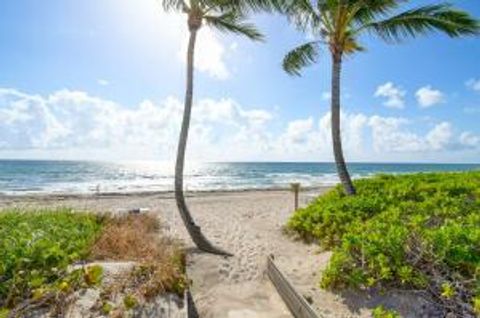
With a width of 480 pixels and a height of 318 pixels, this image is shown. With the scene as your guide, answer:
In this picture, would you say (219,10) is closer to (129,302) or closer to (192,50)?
(192,50)

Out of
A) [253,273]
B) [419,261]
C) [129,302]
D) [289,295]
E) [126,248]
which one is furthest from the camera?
A: [253,273]

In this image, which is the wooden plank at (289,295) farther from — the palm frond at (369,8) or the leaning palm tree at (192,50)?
the palm frond at (369,8)

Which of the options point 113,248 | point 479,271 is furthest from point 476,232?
point 113,248

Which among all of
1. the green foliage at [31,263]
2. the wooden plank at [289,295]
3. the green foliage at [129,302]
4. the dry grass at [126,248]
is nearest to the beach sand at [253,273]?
the wooden plank at [289,295]

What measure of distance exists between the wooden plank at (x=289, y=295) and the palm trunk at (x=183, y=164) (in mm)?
2193

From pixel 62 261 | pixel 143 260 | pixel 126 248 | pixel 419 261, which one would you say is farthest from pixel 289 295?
pixel 62 261

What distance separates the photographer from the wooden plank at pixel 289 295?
17.2ft

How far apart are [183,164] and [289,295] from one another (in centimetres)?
427

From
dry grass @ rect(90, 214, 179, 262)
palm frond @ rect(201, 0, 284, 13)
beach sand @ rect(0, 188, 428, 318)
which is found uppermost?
palm frond @ rect(201, 0, 284, 13)

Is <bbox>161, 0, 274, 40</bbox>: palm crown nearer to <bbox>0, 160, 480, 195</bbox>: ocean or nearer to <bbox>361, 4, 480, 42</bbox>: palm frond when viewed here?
<bbox>361, 4, 480, 42</bbox>: palm frond

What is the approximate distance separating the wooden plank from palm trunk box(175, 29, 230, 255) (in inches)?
86.4

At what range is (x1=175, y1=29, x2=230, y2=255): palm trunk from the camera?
9.34 metres

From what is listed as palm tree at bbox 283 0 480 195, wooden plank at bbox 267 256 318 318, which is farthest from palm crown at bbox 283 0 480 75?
wooden plank at bbox 267 256 318 318

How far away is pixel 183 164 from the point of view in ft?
30.7
